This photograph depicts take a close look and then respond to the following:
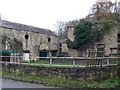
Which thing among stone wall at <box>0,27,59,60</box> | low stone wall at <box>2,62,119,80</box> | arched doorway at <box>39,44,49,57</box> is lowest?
low stone wall at <box>2,62,119,80</box>

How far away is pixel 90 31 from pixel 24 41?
984 centimetres

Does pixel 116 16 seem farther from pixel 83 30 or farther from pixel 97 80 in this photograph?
pixel 97 80

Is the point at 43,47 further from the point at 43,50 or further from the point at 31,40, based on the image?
the point at 31,40

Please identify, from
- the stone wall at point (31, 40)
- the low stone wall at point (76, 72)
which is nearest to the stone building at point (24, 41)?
the stone wall at point (31, 40)

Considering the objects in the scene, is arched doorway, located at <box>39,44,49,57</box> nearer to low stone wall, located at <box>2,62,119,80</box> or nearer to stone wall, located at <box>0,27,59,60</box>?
stone wall, located at <box>0,27,59,60</box>

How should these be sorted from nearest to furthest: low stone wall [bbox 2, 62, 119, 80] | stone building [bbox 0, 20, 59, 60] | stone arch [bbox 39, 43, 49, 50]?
1. low stone wall [bbox 2, 62, 119, 80]
2. stone building [bbox 0, 20, 59, 60]
3. stone arch [bbox 39, 43, 49, 50]

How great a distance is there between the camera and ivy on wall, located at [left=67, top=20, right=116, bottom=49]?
19.7m

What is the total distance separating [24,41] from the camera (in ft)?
63.5

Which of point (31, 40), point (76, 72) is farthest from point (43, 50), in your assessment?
point (76, 72)

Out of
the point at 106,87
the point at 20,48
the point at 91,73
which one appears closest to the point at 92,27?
the point at 20,48

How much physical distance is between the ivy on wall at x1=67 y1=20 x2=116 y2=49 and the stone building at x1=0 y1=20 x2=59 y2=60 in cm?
484

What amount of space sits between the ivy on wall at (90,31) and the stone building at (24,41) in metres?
4.84

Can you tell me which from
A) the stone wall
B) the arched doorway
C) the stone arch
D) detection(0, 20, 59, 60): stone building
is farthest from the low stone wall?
the stone arch

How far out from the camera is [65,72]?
9414 millimetres
